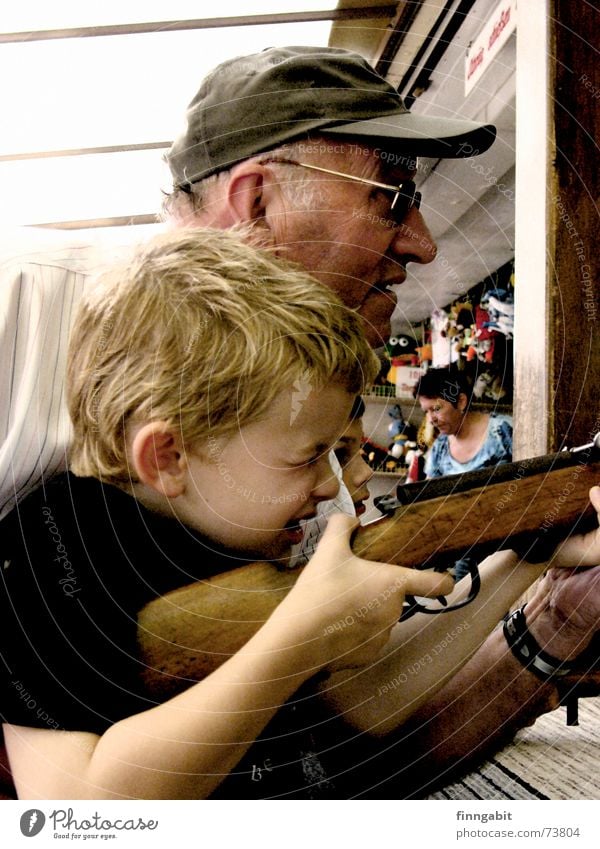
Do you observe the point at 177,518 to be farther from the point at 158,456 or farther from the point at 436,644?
the point at 436,644

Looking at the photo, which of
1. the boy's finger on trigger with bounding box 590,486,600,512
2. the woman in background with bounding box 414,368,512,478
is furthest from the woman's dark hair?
the boy's finger on trigger with bounding box 590,486,600,512

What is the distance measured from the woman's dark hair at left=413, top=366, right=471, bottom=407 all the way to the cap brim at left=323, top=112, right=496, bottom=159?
137mm

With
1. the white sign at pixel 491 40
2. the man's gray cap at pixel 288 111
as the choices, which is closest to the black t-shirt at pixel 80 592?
the man's gray cap at pixel 288 111

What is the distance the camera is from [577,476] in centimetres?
44

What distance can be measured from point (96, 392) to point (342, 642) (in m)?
0.20

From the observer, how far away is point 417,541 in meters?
0.40

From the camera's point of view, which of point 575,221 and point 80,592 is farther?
point 575,221

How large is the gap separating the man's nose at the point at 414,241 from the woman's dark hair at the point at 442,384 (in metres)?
0.07

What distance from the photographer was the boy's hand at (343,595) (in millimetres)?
394

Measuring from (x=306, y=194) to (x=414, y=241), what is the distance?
78 millimetres

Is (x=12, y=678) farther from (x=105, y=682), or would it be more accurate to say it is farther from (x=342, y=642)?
(x=342, y=642)

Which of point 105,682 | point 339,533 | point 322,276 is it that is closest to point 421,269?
point 322,276

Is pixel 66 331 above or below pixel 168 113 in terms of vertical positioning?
below

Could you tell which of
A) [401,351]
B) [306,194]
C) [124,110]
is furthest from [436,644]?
[124,110]
